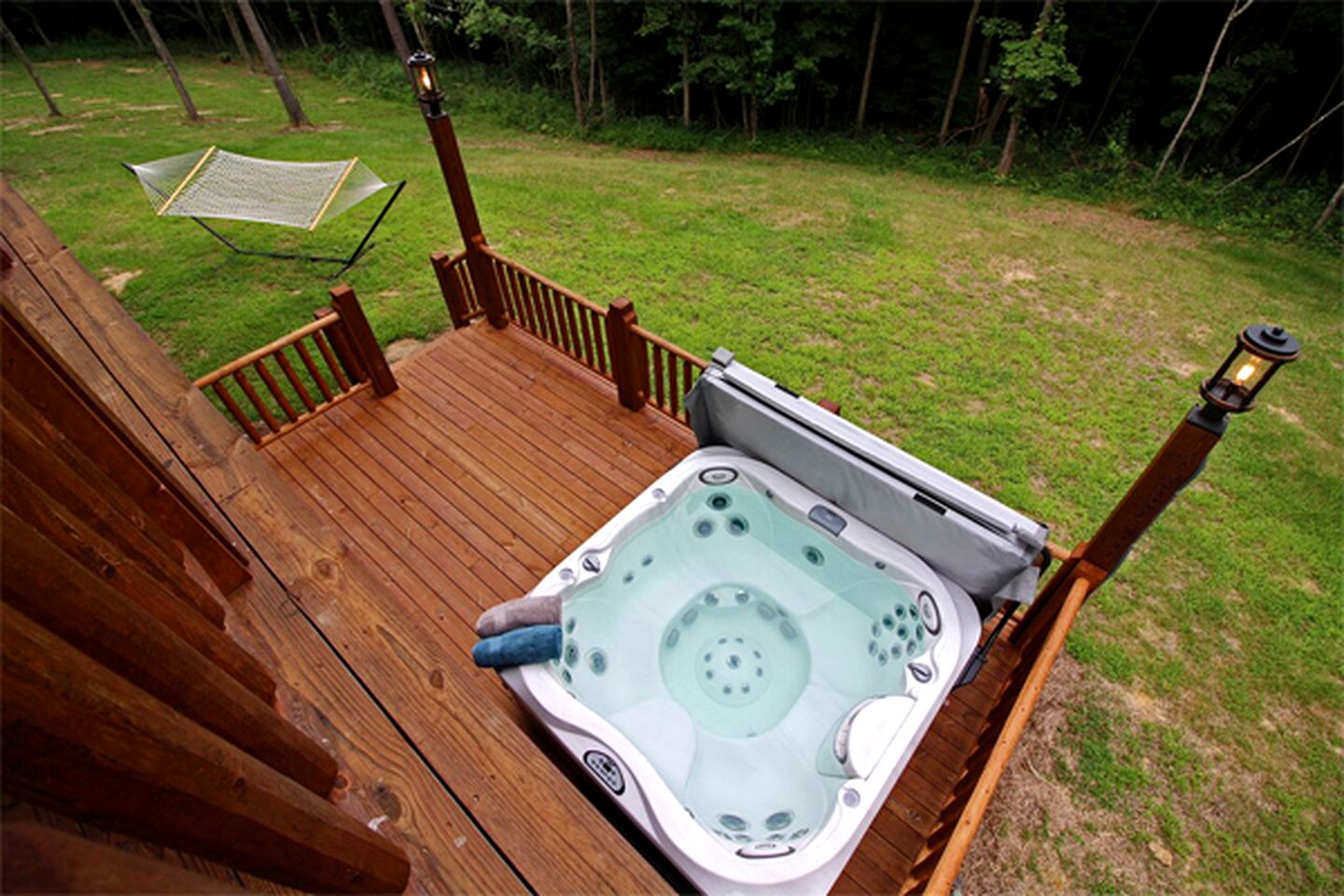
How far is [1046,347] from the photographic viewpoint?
6.40 meters

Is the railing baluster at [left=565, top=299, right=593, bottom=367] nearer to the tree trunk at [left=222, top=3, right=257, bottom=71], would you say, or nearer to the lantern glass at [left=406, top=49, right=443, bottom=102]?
the lantern glass at [left=406, top=49, right=443, bottom=102]

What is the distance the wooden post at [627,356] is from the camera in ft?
13.9

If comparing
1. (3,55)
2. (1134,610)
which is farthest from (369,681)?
(3,55)

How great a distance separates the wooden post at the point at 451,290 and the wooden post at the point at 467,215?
162 mm

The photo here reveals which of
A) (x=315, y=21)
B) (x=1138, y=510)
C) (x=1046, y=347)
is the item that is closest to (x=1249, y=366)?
(x=1138, y=510)

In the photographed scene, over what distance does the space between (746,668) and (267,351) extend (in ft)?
12.6

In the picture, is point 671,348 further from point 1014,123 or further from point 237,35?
point 237,35

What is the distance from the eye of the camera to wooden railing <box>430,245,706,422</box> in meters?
4.27

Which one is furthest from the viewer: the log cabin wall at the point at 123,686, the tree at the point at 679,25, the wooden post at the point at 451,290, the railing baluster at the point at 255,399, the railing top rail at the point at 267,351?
the tree at the point at 679,25

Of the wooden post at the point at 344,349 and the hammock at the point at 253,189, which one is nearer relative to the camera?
the wooden post at the point at 344,349

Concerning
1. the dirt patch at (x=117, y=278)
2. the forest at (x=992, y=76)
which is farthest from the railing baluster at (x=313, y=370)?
the forest at (x=992, y=76)

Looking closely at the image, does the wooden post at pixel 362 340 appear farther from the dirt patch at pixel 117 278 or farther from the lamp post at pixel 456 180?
the dirt patch at pixel 117 278

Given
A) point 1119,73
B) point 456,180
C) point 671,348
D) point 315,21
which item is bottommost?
point 1119,73

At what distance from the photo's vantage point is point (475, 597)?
11.9ft
